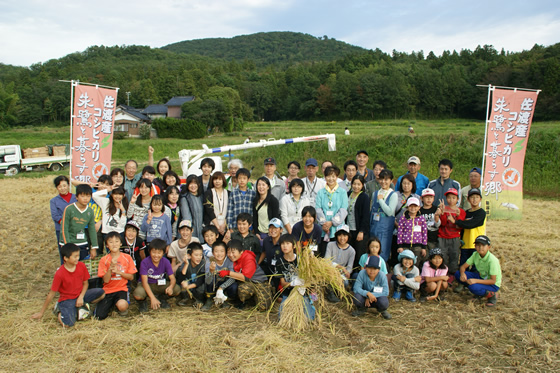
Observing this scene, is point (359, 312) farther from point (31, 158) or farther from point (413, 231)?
point (31, 158)

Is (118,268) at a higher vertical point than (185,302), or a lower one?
higher

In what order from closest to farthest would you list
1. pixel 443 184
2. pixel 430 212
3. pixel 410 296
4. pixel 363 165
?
pixel 410 296 < pixel 430 212 < pixel 443 184 < pixel 363 165

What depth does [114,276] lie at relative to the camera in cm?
450

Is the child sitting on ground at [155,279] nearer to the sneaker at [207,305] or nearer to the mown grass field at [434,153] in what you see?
the sneaker at [207,305]

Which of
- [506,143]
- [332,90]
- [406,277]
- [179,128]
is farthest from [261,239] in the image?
[332,90]

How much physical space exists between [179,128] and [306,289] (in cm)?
3186

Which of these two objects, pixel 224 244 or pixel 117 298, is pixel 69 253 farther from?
pixel 224 244

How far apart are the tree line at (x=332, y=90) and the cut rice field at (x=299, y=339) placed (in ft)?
106

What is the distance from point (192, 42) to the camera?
15950cm

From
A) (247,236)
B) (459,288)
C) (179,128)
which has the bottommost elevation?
(459,288)

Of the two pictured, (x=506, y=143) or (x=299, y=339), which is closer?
(x=299, y=339)

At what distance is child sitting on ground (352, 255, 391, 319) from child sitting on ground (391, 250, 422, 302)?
45cm

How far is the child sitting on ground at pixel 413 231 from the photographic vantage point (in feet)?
Answer: 16.4

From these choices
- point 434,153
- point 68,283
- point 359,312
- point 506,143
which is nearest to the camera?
point 68,283
